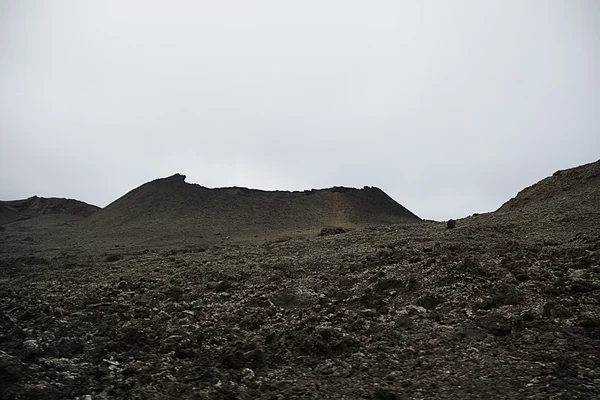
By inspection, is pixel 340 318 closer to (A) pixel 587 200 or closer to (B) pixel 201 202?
(A) pixel 587 200

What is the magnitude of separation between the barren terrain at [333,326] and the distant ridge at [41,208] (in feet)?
132

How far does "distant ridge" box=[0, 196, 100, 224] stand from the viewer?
47925 millimetres

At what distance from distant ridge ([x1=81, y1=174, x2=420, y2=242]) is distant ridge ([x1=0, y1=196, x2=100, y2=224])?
35.5 feet

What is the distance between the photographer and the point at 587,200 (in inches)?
594

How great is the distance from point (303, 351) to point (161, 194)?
34865 millimetres

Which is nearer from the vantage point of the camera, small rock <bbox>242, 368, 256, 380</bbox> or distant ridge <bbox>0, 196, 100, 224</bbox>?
small rock <bbox>242, 368, 256, 380</bbox>

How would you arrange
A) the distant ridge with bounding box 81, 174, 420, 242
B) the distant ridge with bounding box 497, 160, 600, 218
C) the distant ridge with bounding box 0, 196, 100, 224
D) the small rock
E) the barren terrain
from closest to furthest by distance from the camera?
the barren terrain, the small rock, the distant ridge with bounding box 497, 160, 600, 218, the distant ridge with bounding box 81, 174, 420, 242, the distant ridge with bounding box 0, 196, 100, 224

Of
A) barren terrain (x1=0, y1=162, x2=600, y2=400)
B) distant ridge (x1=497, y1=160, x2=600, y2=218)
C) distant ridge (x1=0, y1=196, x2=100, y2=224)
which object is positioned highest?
distant ridge (x1=0, y1=196, x2=100, y2=224)

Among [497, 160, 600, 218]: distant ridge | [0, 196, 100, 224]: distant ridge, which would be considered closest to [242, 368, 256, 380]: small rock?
[497, 160, 600, 218]: distant ridge

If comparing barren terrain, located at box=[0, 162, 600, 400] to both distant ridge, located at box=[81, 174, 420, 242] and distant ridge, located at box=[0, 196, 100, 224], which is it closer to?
distant ridge, located at box=[81, 174, 420, 242]

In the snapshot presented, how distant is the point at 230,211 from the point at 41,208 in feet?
90.7

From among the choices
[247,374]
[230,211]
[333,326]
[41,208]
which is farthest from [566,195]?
[41,208]

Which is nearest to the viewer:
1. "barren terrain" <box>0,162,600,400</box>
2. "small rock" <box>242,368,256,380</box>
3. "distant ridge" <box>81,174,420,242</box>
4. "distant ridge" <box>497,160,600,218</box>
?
"barren terrain" <box>0,162,600,400</box>

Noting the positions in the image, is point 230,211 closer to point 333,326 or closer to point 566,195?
point 566,195
